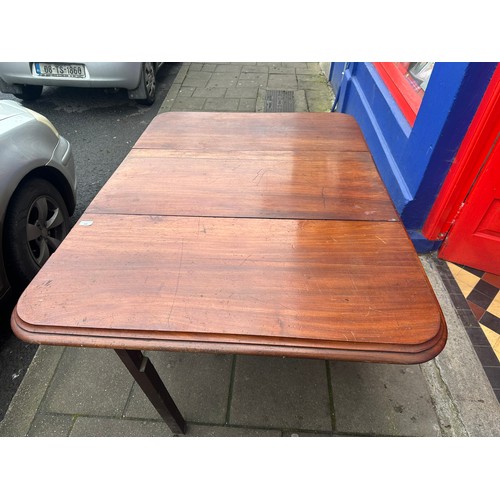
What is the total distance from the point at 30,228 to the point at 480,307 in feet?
9.82

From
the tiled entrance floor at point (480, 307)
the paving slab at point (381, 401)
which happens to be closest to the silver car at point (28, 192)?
the paving slab at point (381, 401)

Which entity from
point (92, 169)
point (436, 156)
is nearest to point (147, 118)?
point (92, 169)

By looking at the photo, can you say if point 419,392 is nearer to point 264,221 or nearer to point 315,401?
point 315,401

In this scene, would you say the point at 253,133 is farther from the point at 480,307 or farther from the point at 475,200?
the point at 480,307

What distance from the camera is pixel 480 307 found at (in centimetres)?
210

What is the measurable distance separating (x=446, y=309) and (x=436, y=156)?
99cm

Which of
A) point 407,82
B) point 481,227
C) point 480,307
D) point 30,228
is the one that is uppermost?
point 407,82

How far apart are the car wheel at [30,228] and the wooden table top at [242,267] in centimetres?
87

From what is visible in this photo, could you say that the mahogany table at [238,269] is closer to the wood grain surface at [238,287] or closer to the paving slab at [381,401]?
the wood grain surface at [238,287]

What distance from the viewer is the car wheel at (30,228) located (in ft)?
6.21

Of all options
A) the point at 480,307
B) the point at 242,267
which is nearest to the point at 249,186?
the point at 242,267

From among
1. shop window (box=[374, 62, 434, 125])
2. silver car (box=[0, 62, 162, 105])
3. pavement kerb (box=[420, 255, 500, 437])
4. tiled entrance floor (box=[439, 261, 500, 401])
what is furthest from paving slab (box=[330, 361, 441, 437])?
silver car (box=[0, 62, 162, 105])

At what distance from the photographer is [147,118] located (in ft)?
13.9

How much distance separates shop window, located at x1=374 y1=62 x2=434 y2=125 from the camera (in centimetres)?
226
